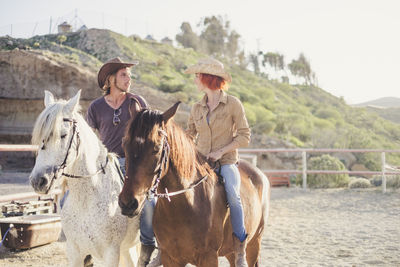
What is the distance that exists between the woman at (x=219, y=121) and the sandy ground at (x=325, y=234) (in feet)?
9.08

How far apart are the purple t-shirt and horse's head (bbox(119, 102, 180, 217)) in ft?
3.79

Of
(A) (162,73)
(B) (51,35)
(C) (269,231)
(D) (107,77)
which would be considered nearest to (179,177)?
(D) (107,77)

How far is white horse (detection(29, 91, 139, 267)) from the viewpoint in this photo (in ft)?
9.16

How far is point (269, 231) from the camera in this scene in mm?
7949

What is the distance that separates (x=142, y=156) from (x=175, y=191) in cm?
52

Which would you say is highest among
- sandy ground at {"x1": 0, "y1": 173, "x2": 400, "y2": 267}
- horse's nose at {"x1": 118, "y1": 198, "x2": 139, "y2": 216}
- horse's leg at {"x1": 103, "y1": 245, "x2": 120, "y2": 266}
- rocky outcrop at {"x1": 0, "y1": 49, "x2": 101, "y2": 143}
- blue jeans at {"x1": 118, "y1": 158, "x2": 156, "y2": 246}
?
rocky outcrop at {"x1": 0, "y1": 49, "x2": 101, "y2": 143}

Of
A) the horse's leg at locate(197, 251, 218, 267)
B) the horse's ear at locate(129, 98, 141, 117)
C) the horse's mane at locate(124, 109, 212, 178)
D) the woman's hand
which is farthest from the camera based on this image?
the woman's hand

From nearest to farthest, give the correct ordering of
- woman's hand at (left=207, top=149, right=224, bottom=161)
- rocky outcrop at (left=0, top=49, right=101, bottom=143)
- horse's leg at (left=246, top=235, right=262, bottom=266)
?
woman's hand at (left=207, top=149, right=224, bottom=161) → horse's leg at (left=246, top=235, right=262, bottom=266) → rocky outcrop at (left=0, top=49, right=101, bottom=143)

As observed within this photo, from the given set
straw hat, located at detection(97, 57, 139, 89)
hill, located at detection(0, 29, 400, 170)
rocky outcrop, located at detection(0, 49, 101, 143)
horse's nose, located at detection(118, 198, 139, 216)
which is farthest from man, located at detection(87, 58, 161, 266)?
rocky outcrop, located at detection(0, 49, 101, 143)

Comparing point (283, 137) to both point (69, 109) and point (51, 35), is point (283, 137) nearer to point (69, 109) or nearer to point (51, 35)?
point (69, 109)

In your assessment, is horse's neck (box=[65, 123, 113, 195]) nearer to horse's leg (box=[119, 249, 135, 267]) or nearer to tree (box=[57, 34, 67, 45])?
horse's leg (box=[119, 249, 135, 267])

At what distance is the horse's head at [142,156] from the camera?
7.52ft

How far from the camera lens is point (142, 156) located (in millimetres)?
2363

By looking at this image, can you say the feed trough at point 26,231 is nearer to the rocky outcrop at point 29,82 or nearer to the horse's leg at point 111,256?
the horse's leg at point 111,256
